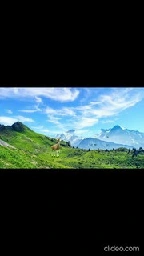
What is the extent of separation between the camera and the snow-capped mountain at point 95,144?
93.4 inches

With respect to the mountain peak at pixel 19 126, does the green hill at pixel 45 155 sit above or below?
below

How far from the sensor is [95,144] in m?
2.38

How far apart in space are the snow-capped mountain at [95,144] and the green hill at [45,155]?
3 cm

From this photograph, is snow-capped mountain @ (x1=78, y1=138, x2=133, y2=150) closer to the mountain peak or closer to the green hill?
the green hill

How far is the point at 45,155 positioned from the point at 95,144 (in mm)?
386

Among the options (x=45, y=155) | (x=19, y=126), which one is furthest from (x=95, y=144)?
(x=19, y=126)

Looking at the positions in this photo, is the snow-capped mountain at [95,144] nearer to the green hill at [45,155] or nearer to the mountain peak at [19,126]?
the green hill at [45,155]

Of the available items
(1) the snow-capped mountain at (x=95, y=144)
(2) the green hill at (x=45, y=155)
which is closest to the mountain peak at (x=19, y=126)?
(2) the green hill at (x=45, y=155)

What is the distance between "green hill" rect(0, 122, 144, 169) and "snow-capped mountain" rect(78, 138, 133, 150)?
0.11 ft
